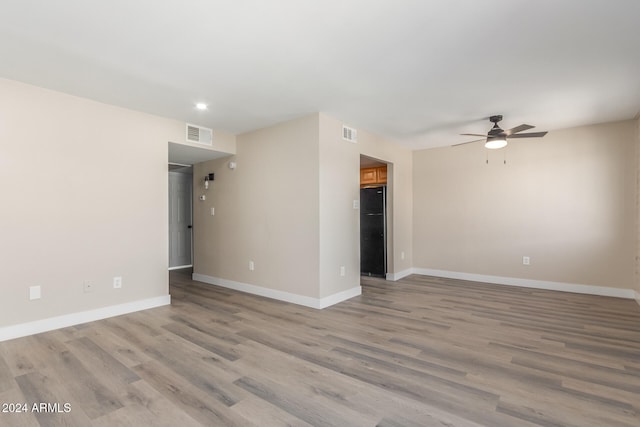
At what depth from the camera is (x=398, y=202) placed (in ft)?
19.3

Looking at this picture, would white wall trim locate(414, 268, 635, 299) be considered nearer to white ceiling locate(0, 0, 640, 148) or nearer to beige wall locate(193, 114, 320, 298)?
white ceiling locate(0, 0, 640, 148)

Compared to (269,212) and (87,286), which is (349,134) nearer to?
(269,212)

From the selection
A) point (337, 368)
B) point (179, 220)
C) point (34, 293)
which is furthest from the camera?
point (179, 220)

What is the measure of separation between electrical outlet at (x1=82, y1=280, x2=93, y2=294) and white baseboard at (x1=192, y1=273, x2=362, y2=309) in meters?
1.93

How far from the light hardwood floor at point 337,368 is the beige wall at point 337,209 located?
54 centimetres

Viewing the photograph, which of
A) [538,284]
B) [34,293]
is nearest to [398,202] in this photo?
[538,284]

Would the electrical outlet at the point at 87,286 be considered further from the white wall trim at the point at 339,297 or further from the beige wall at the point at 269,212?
the white wall trim at the point at 339,297

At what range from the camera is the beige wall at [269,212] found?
4074 millimetres

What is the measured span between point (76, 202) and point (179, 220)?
3.99 meters

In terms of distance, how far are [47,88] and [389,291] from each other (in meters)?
4.85

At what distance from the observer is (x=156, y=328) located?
3.26 m

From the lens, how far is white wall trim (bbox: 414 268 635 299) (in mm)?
4498

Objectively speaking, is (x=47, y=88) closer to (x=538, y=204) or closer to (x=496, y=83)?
(x=496, y=83)

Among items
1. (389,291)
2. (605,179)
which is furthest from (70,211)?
(605,179)
